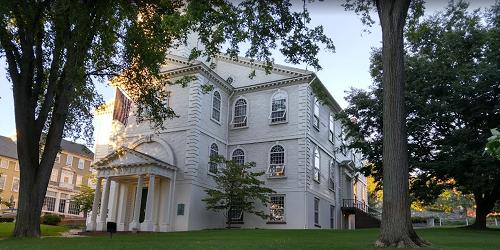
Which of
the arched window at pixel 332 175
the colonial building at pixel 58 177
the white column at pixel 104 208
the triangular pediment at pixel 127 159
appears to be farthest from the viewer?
the colonial building at pixel 58 177

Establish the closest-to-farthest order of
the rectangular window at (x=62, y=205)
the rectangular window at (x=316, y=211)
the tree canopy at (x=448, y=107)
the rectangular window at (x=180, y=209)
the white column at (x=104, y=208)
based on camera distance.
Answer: the tree canopy at (x=448, y=107) < the rectangular window at (x=180, y=209) < the white column at (x=104, y=208) < the rectangular window at (x=316, y=211) < the rectangular window at (x=62, y=205)

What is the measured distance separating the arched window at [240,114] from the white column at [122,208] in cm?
785

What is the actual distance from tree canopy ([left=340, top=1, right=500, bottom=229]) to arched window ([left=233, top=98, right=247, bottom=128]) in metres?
6.37

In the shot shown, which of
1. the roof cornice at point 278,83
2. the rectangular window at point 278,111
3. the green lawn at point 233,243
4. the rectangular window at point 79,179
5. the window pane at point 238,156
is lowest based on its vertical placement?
the green lawn at point 233,243

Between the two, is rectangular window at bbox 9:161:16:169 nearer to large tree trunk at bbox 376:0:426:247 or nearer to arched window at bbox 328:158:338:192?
arched window at bbox 328:158:338:192

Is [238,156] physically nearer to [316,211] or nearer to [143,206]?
[316,211]

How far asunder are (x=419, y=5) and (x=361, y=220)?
21206 millimetres

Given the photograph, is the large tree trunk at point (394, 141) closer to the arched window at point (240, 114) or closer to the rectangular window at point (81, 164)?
the arched window at point (240, 114)

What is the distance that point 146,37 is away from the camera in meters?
17.4

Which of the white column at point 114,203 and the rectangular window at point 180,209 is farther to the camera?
the white column at point 114,203

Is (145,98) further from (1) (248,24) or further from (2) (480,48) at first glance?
(2) (480,48)

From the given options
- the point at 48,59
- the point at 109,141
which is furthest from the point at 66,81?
A: the point at 109,141

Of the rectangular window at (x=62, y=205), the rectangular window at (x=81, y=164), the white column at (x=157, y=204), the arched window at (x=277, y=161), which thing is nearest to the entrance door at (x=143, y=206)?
the white column at (x=157, y=204)

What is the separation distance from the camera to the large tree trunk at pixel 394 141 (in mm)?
9883
